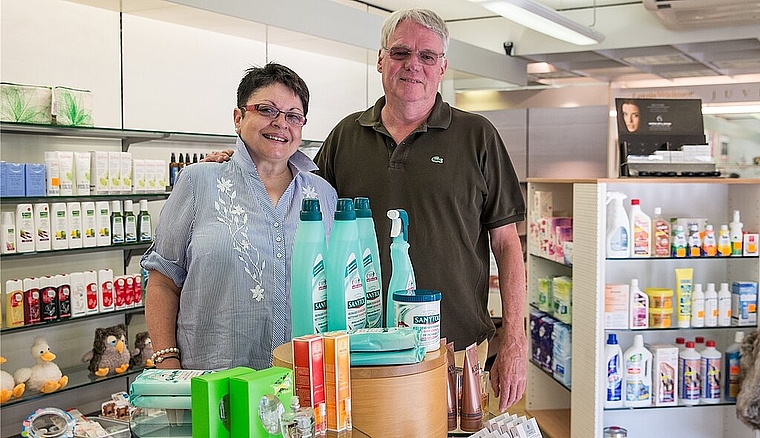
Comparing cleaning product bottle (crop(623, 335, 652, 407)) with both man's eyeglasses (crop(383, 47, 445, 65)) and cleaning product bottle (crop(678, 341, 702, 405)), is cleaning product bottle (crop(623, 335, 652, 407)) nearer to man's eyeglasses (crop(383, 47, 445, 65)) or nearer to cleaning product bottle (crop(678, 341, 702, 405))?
cleaning product bottle (crop(678, 341, 702, 405))

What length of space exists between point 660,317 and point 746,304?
1.75ft

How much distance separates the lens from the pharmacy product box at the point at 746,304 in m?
4.53

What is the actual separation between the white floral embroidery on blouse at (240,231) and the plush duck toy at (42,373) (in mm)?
2433

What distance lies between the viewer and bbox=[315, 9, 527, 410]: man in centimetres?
243

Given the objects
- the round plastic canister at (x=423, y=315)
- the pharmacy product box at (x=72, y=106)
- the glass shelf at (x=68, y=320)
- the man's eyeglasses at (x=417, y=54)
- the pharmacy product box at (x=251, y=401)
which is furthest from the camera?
the pharmacy product box at (x=72, y=106)

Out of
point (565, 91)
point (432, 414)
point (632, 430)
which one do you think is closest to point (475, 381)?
point (432, 414)

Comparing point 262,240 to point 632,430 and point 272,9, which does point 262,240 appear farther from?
point 632,430

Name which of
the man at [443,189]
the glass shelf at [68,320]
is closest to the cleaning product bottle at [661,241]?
the man at [443,189]

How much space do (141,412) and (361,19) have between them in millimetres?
4540

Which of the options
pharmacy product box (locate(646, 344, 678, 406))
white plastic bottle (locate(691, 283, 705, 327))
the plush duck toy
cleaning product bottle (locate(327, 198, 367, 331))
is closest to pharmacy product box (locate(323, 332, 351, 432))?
cleaning product bottle (locate(327, 198, 367, 331))

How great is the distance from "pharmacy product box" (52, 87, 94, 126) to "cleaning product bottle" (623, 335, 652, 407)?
345 centimetres

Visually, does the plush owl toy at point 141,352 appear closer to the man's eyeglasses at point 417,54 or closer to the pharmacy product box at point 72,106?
the pharmacy product box at point 72,106

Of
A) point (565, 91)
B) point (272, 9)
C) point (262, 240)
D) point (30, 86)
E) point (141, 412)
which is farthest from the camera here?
point (565, 91)

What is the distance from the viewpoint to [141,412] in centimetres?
139
